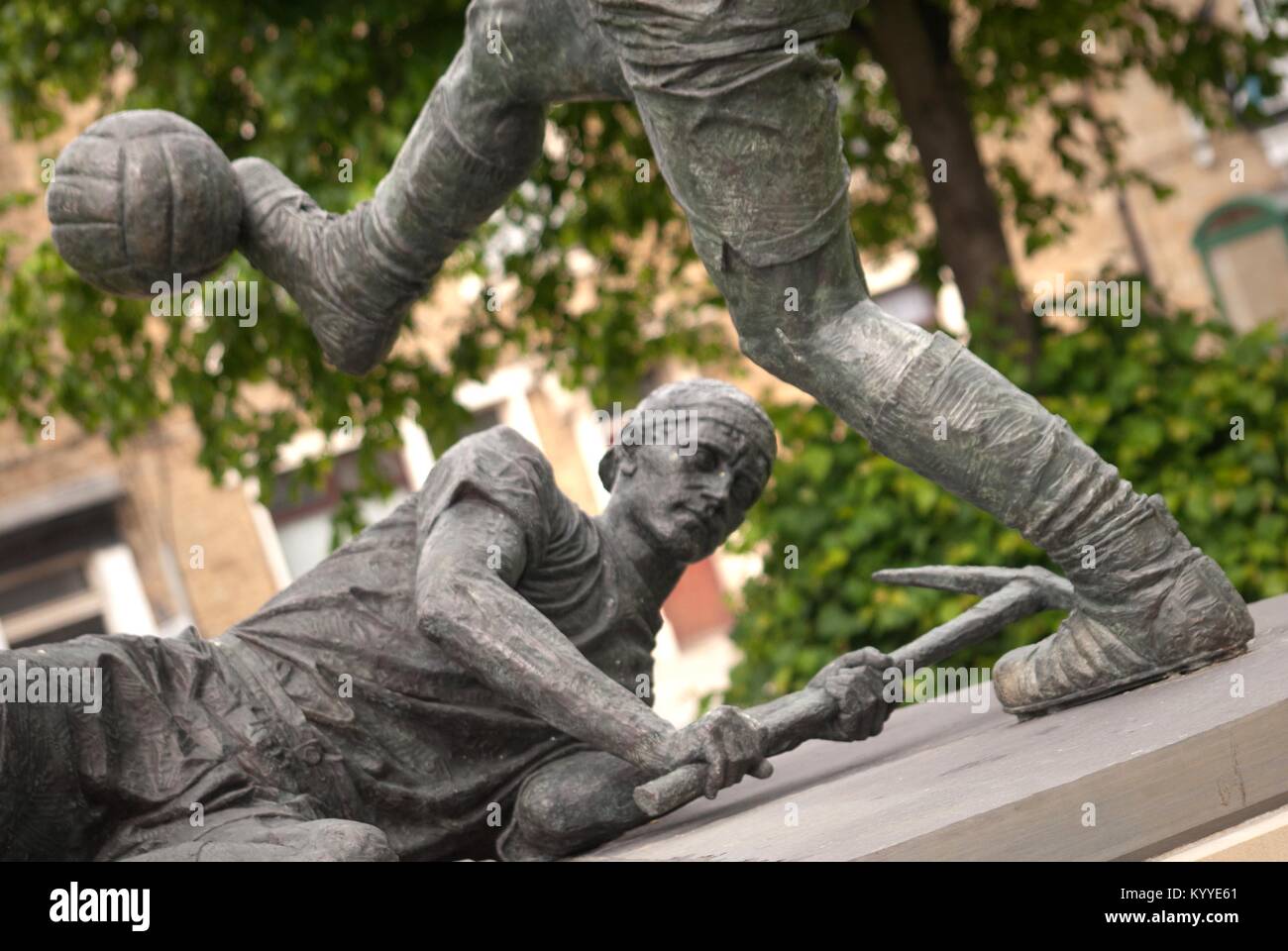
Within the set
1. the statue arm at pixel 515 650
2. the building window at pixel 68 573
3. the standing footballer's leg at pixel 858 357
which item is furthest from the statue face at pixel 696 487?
the building window at pixel 68 573

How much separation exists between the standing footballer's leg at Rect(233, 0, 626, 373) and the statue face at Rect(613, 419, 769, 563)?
0.52 meters

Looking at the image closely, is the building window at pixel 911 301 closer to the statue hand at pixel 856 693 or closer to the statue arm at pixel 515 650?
the statue hand at pixel 856 693

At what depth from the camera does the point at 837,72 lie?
9.10ft

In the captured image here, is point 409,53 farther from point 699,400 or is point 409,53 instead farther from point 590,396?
point 699,400

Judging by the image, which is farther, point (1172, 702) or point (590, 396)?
point (590, 396)

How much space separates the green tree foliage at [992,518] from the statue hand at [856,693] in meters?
2.97

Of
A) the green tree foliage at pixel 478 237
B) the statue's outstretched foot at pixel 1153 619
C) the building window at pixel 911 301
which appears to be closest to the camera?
the statue's outstretched foot at pixel 1153 619

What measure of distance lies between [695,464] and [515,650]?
2.04 feet

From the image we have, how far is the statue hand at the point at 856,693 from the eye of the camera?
9.92ft

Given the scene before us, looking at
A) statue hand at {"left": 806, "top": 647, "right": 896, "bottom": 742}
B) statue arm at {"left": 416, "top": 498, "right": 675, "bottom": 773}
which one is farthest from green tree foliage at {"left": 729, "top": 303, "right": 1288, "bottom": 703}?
statue arm at {"left": 416, "top": 498, "right": 675, "bottom": 773}

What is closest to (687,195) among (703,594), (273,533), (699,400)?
(699,400)

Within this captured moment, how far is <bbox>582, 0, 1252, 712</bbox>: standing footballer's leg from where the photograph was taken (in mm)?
2668
